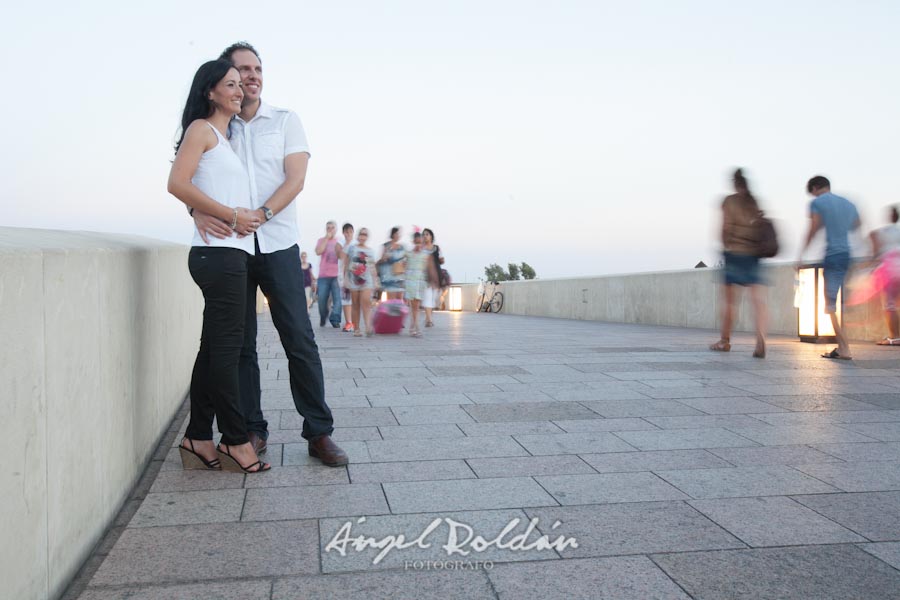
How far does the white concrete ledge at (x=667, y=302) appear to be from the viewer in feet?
36.8

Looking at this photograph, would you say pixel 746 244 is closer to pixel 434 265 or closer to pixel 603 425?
pixel 603 425

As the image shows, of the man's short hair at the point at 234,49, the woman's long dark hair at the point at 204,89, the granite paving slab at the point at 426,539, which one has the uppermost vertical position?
the man's short hair at the point at 234,49

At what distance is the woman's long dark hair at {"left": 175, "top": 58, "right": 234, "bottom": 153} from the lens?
3.65 m

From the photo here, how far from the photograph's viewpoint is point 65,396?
2473 millimetres

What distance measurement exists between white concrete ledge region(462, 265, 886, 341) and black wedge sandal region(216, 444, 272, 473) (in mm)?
6574

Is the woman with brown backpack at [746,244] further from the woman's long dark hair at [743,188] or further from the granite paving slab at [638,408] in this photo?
the granite paving slab at [638,408]

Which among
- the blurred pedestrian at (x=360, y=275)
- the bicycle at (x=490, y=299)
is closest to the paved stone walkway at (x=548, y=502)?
the blurred pedestrian at (x=360, y=275)

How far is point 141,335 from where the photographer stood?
387 cm

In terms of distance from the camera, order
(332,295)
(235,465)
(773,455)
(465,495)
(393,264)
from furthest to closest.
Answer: (332,295) → (393,264) → (773,455) → (235,465) → (465,495)

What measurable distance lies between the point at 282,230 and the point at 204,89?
0.71 m

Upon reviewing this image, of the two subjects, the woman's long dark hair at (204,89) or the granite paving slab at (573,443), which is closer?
the woman's long dark hair at (204,89)

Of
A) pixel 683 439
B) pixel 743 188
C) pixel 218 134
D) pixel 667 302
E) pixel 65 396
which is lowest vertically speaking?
pixel 683 439

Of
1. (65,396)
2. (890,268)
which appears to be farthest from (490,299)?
(65,396)

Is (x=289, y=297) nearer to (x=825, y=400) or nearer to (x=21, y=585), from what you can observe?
(x=21, y=585)
